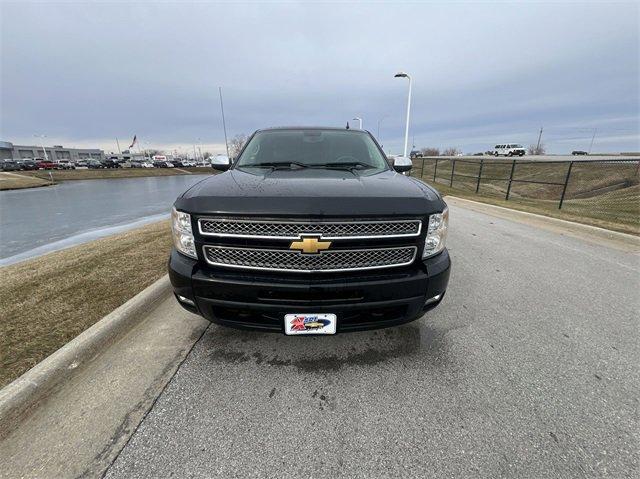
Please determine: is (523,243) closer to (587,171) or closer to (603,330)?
(603,330)

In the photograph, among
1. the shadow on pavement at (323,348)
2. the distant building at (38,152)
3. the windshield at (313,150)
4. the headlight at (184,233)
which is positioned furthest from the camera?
the distant building at (38,152)

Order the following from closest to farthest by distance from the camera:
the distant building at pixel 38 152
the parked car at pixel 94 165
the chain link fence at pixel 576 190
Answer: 1. the chain link fence at pixel 576 190
2. the parked car at pixel 94 165
3. the distant building at pixel 38 152

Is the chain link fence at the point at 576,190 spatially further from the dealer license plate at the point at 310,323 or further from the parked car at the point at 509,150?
the parked car at the point at 509,150

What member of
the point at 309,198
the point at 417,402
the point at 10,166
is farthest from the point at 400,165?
the point at 10,166

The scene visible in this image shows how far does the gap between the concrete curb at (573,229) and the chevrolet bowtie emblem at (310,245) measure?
20.5 ft

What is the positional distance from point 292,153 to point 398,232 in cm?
172

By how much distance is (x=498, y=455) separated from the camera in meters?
1.65

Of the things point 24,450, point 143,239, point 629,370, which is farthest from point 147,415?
point 143,239

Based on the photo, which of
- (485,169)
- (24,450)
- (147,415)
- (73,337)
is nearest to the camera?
(24,450)

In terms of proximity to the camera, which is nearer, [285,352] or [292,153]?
[285,352]

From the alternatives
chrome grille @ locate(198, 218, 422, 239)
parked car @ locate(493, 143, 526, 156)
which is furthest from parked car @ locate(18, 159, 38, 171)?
parked car @ locate(493, 143, 526, 156)

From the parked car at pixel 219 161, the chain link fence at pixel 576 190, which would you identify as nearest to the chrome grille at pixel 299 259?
the parked car at pixel 219 161

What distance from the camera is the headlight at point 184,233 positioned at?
2.07 meters

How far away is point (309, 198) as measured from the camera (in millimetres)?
1957
